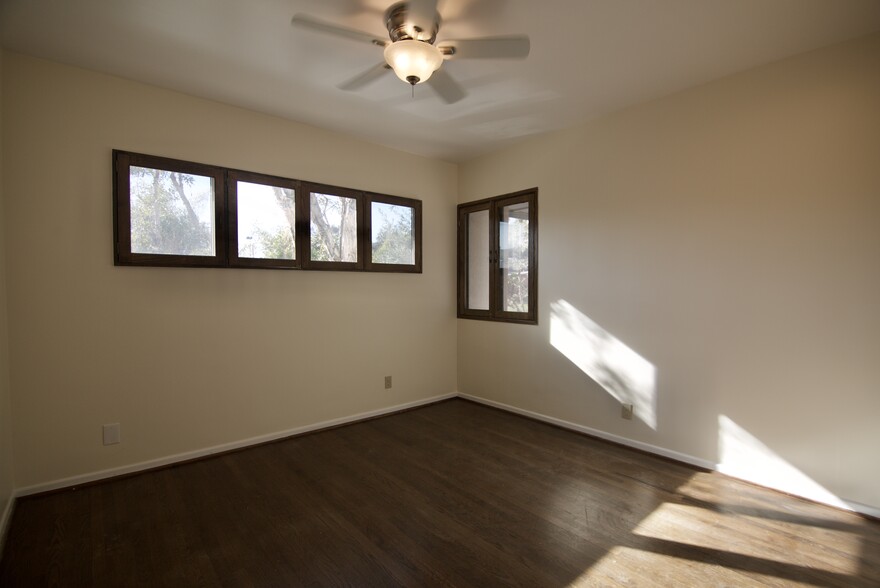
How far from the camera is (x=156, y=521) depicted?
88.4 inches

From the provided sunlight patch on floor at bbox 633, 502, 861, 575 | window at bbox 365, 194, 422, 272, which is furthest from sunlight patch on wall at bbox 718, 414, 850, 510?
window at bbox 365, 194, 422, 272

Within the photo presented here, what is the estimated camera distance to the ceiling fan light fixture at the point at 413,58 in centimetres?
198

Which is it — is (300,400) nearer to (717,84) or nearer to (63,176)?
(63,176)

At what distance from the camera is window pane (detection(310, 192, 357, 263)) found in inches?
143

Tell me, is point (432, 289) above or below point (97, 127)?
below

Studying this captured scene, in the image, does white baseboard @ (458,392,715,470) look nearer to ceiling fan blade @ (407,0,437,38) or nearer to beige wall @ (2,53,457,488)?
beige wall @ (2,53,457,488)

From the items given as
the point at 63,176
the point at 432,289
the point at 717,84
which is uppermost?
the point at 717,84

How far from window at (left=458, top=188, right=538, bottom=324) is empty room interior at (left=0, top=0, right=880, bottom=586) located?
0.15 m

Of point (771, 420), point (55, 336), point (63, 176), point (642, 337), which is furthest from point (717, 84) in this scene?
point (55, 336)

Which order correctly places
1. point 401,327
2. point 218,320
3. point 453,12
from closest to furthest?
point 453,12, point 218,320, point 401,327

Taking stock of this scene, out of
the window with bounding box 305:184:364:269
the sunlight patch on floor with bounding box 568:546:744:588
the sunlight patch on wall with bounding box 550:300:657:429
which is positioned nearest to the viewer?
the sunlight patch on floor with bounding box 568:546:744:588

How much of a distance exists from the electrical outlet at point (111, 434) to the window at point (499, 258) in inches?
125

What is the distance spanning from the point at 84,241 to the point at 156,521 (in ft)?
5.80

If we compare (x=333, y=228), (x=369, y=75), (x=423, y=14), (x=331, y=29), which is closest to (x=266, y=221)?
(x=333, y=228)
